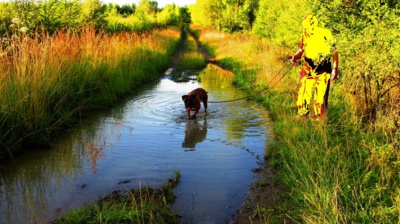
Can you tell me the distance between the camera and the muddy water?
12.2 ft

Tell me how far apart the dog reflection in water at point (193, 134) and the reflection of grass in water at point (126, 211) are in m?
2.02

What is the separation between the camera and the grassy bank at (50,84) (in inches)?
208

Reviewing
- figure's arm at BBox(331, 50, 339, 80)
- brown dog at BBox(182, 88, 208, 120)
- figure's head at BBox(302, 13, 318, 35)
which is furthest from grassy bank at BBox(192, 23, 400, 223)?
brown dog at BBox(182, 88, 208, 120)

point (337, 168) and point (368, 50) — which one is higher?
point (368, 50)

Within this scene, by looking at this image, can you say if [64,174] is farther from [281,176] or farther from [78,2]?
[78,2]

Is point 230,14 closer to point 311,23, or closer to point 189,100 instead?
point 189,100

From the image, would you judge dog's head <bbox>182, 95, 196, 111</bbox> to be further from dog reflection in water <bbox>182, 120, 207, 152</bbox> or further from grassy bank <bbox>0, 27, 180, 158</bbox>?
grassy bank <bbox>0, 27, 180, 158</bbox>

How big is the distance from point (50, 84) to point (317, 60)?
201 inches

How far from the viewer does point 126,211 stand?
10.4 ft

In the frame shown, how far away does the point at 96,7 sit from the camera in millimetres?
17766

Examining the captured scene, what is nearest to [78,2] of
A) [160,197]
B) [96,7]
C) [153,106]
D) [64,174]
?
[96,7]

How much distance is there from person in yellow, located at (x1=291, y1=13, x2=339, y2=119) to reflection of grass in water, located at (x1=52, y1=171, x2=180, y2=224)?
11.4ft

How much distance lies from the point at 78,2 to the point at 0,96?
31.2ft

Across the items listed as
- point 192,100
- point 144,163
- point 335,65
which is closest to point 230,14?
point 192,100
